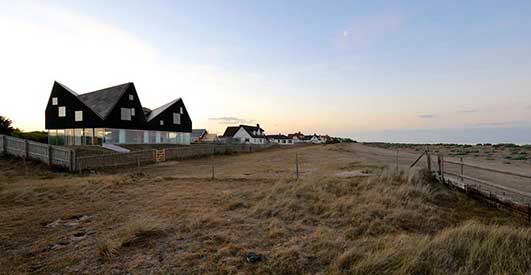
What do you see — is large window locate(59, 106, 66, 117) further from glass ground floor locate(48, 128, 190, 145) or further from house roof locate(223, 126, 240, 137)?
house roof locate(223, 126, 240, 137)

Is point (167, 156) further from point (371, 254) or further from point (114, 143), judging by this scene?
point (371, 254)

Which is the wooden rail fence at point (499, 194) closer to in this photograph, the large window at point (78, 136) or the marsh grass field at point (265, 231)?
the marsh grass field at point (265, 231)

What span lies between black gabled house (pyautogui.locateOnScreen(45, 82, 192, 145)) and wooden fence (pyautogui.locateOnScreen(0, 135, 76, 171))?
1445cm

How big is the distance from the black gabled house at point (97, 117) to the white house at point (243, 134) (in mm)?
38303

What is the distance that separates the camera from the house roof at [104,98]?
35531 millimetres

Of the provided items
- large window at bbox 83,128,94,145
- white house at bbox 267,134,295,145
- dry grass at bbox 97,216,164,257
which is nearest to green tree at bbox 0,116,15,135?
large window at bbox 83,128,94,145

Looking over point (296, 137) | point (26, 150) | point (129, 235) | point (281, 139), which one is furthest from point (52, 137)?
point (296, 137)

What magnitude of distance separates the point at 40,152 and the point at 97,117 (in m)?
17.4

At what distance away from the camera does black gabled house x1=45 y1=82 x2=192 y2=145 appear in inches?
1383

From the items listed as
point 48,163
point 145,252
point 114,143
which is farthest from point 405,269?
point 114,143

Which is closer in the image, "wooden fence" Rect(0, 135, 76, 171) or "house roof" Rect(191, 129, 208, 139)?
"wooden fence" Rect(0, 135, 76, 171)

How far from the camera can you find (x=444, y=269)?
12.6 ft

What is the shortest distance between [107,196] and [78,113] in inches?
1244

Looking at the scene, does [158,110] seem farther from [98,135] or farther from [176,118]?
[98,135]
